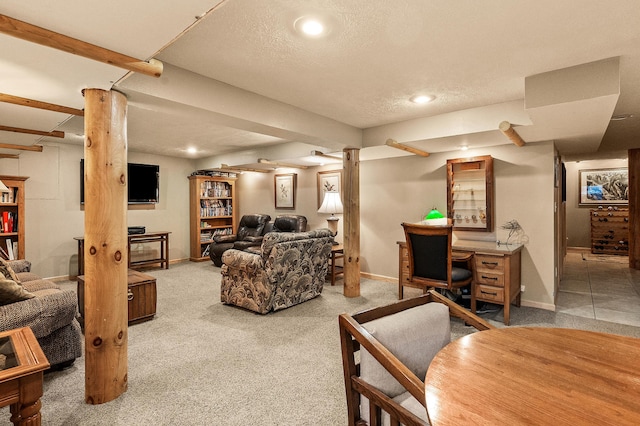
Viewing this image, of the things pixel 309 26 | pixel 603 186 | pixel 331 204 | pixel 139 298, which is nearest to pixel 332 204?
pixel 331 204

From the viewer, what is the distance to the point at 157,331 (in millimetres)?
3225

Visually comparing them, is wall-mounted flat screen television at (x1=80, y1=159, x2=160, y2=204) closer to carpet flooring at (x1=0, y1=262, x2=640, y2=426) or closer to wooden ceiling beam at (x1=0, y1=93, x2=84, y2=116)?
carpet flooring at (x1=0, y1=262, x2=640, y2=426)

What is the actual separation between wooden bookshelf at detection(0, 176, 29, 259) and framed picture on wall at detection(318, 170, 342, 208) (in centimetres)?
450

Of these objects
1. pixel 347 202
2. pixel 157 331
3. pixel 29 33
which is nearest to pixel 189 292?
pixel 157 331

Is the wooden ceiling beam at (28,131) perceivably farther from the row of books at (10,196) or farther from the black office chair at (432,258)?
the black office chair at (432,258)

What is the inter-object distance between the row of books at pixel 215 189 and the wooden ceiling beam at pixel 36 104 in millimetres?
4977

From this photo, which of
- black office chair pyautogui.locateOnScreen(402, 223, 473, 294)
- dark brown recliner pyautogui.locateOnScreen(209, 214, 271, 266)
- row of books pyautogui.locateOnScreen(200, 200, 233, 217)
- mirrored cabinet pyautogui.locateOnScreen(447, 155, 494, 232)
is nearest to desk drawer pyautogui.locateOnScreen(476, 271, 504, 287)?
black office chair pyautogui.locateOnScreen(402, 223, 473, 294)

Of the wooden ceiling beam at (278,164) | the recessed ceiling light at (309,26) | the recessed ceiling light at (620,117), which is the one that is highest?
the recessed ceiling light at (309,26)

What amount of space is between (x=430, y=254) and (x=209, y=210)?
5.59m

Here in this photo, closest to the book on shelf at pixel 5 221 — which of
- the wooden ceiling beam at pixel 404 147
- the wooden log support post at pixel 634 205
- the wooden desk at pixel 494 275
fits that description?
the wooden ceiling beam at pixel 404 147

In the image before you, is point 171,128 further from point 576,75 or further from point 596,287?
point 596,287

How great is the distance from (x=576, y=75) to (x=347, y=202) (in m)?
2.63

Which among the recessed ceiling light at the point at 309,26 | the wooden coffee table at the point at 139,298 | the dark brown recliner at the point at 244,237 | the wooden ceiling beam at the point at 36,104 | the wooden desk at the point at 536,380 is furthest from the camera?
the dark brown recliner at the point at 244,237

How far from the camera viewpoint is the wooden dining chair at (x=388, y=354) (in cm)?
115
